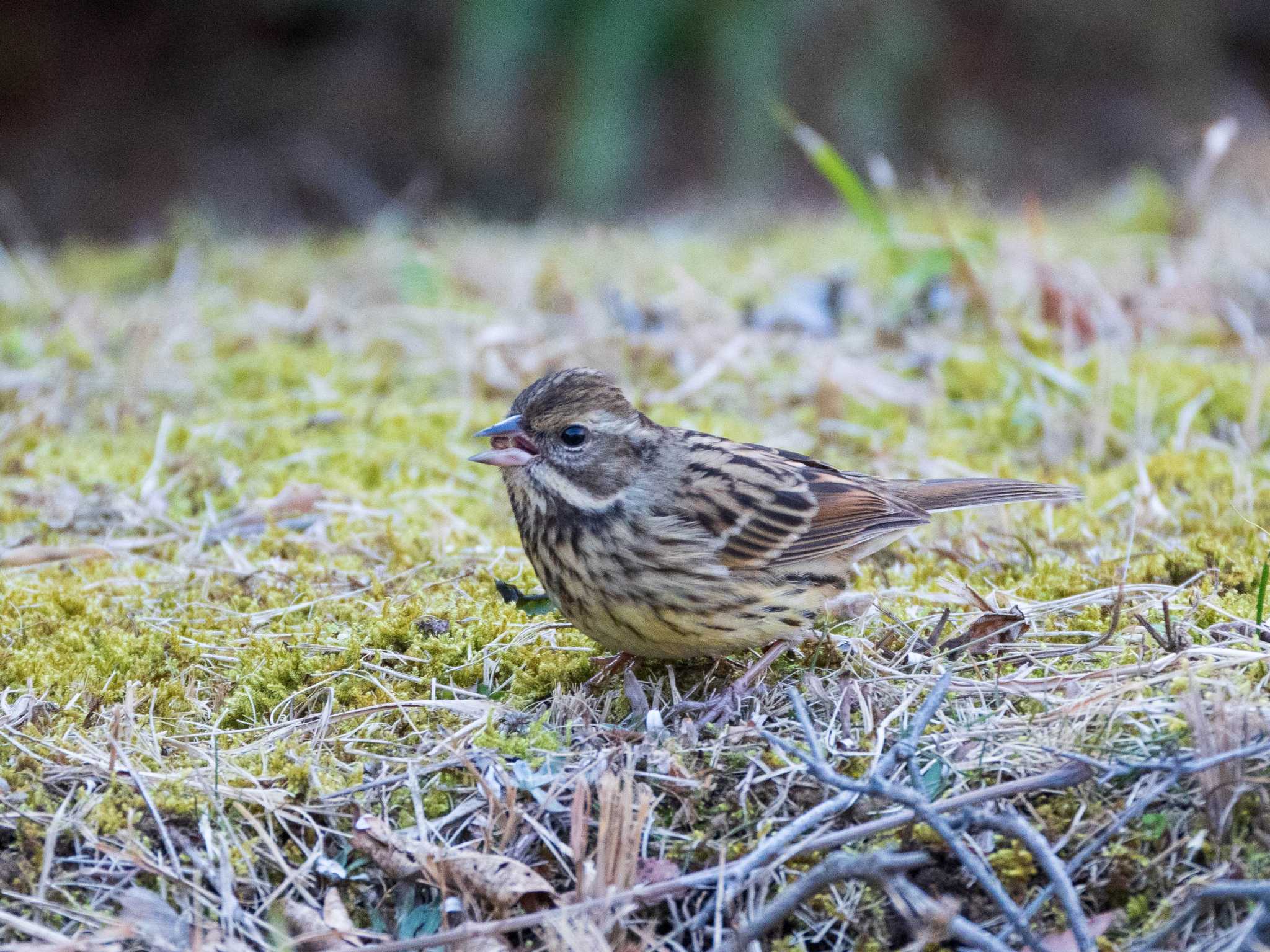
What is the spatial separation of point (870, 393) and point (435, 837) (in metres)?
3.72

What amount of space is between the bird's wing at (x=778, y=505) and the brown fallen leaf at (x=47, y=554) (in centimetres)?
224

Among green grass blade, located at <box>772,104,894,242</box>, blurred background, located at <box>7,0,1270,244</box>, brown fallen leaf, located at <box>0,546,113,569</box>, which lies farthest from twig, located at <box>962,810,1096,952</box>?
blurred background, located at <box>7,0,1270,244</box>

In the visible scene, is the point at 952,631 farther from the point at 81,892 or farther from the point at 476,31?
the point at 476,31

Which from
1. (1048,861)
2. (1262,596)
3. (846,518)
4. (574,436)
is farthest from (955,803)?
(574,436)

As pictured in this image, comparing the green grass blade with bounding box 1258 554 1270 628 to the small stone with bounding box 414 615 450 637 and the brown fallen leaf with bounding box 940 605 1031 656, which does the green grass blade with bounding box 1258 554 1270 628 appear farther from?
the small stone with bounding box 414 615 450 637

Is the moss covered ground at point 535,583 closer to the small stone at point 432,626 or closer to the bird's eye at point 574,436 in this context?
the small stone at point 432,626

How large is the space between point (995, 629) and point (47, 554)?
11.0ft

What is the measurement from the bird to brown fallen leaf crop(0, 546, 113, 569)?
5.49 ft

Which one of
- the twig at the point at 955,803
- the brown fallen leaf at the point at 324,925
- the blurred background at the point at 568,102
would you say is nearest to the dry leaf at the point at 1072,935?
the twig at the point at 955,803

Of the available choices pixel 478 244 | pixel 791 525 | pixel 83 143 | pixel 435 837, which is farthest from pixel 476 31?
pixel 435 837

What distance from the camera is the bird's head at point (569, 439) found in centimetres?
407

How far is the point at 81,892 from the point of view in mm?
3098

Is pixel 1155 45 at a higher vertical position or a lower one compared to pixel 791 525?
higher

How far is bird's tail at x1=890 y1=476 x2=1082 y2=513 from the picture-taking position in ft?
14.4
